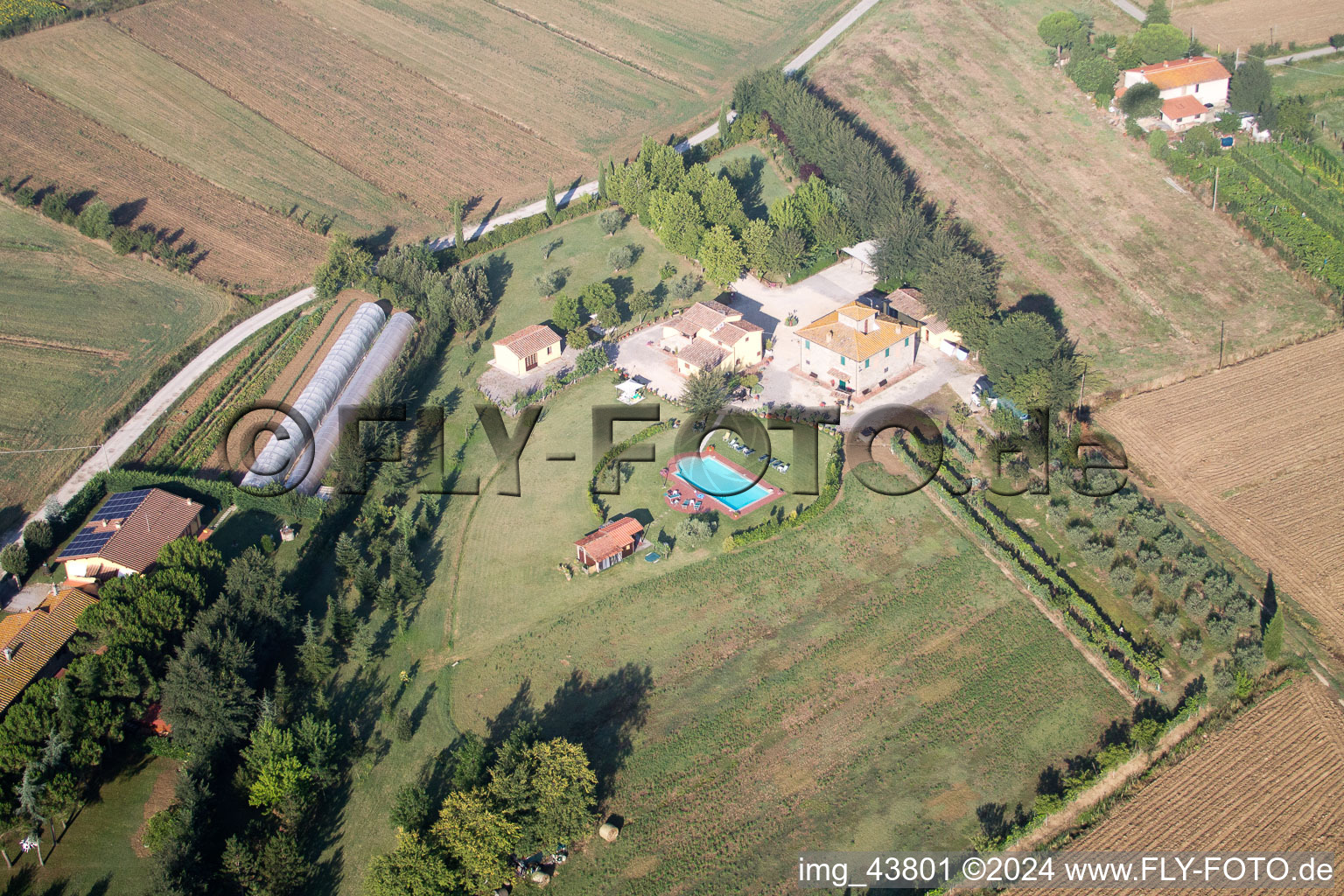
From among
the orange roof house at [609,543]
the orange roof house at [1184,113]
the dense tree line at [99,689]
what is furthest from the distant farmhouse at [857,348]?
the orange roof house at [1184,113]

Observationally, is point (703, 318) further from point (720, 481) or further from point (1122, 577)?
point (1122, 577)

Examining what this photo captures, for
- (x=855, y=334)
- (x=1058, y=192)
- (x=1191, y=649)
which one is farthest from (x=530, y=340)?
(x=1058, y=192)

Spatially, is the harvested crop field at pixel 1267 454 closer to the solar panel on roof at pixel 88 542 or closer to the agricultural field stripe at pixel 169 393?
the solar panel on roof at pixel 88 542

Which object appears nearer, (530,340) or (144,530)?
(144,530)

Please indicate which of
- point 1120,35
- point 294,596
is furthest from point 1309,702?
point 1120,35

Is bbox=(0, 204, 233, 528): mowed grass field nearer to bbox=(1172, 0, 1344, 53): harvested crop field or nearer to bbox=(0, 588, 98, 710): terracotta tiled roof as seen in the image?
bbox=(0, 588, 98, 710): terracotta tiled roof

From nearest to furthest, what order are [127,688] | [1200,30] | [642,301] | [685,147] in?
[127,688], [642,301], [685,147], [1200,30]

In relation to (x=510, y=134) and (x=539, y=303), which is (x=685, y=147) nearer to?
(x=510, y=134)
